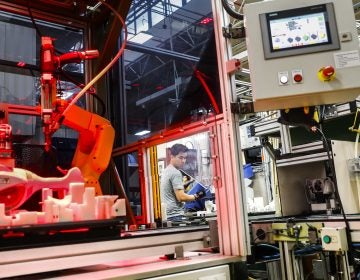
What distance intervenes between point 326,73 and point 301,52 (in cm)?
15

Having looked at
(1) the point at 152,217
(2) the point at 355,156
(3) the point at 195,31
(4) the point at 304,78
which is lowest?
(1) the point at 152,217

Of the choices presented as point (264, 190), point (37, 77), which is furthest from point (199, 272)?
point (264, 190)

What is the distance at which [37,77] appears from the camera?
10.1 feet

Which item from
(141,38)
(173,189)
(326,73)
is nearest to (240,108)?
(326,73)

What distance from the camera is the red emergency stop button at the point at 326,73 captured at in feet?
5.30

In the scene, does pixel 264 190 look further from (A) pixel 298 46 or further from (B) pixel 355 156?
(A) pixel 298 46

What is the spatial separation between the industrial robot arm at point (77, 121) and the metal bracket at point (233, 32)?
2.69 ft

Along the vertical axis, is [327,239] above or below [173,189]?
below

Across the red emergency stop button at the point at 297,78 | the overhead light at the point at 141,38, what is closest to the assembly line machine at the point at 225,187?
the red emergency stop button at the point at 297,78

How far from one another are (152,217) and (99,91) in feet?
4.03

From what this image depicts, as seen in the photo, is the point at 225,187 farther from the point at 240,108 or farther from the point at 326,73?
the point at 326,73

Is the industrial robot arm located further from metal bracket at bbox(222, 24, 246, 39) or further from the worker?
the worker

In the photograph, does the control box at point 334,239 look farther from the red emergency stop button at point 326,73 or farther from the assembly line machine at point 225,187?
the red emergency stop button at point 326,73

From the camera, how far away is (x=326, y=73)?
1.62m
